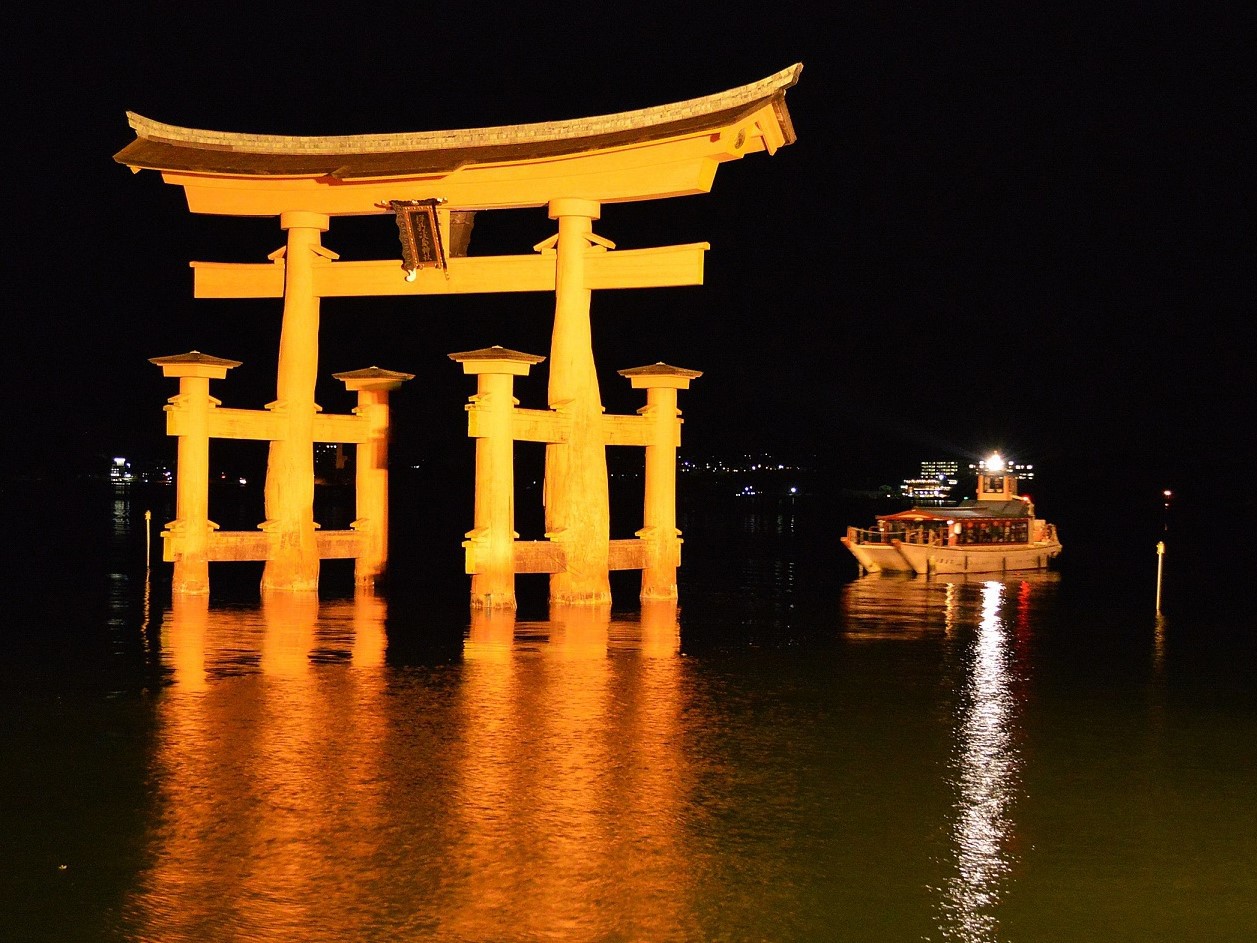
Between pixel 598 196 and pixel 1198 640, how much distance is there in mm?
14483

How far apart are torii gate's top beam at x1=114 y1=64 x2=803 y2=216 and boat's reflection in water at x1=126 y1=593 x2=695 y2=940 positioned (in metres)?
8.10

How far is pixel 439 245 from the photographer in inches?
904

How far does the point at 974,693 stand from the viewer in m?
17.4

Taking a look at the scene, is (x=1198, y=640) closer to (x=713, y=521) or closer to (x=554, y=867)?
(x=554, y=867)

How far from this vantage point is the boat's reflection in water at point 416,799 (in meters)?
8.08

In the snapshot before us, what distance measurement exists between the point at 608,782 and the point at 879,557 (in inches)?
1207

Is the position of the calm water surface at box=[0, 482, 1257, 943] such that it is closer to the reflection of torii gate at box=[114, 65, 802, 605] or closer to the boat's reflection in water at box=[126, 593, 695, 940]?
the boat's reflection in water at box=[126, 593, 695, 940]

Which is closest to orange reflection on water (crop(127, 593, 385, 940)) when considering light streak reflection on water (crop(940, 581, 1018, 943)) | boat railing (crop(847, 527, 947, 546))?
light streak reflection on water (crop(940, 581, 1018, 943))

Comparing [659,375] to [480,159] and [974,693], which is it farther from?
[974,693]

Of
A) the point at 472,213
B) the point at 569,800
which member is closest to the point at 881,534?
the point at 472,213

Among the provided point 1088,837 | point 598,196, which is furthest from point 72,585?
point 1088,837

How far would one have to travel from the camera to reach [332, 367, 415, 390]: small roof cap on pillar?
26.7 m

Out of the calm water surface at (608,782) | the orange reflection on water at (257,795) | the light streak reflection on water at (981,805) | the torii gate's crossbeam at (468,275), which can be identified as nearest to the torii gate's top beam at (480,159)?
the torii gate's crossbeam at (468,275)

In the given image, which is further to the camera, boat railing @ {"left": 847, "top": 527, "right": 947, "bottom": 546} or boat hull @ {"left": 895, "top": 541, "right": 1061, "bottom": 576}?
boat railing @ {"left": 847, "top": 527, "right": 947, "bottom": 546}
